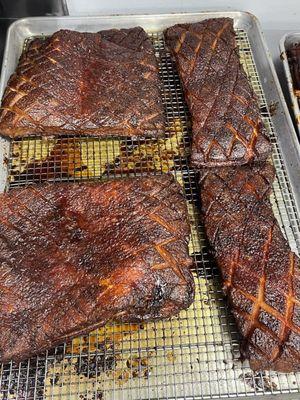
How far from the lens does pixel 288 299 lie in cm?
316

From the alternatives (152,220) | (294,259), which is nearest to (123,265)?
(152,220)

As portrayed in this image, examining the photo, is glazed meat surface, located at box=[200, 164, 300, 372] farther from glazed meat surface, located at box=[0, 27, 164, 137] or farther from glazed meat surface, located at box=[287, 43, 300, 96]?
glazed meat surface, located at box=[287, 43, 300, 96]

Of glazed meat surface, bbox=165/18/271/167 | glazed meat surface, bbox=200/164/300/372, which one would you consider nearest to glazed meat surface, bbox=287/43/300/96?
glazed meat surface, bbox=165/18/271/167

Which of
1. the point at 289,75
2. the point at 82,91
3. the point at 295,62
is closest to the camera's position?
the point at 82,91

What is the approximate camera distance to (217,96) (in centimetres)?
427

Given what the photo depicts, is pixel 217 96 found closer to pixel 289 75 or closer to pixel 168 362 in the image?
pixel 289 75

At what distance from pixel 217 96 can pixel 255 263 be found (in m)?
1.78

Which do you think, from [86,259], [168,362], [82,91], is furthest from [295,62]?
[168,362]

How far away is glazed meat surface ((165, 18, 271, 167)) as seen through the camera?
4.00m

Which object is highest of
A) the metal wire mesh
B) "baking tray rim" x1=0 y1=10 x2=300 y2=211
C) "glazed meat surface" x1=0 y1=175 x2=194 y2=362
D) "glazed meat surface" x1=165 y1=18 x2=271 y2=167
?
"baking tray rim" x1=0 y1=10 x2=300 y2=211

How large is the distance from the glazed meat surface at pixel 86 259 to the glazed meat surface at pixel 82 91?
0.76 meters

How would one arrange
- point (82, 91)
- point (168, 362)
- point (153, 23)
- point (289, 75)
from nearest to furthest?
point (168, 362) < point (82, 91) < point (289, 75) < point (153, 23)

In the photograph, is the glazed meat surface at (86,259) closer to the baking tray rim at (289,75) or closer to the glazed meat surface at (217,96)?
the glazed meat surface at (217,96)

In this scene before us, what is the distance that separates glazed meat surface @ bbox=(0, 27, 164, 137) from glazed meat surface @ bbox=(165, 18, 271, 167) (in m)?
0.35
